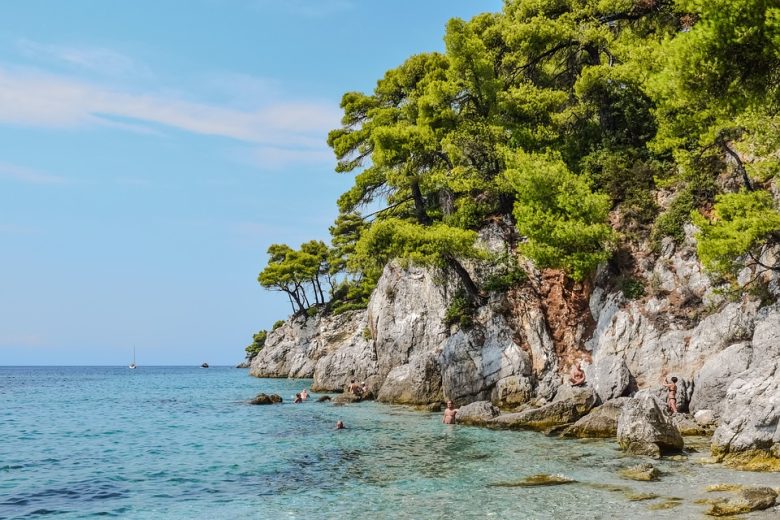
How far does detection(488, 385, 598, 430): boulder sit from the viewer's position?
927 inches

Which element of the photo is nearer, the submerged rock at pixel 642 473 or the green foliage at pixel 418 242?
the submerged rock at pixel 642 473

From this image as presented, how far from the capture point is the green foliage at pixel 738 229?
65.5 ft

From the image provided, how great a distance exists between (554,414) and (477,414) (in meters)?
3.57

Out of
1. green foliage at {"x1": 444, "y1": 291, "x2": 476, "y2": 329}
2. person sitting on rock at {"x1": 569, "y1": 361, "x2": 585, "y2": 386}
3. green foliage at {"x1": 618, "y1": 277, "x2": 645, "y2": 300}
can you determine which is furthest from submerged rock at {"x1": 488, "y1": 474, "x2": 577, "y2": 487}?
green foliage at {"x1": 444, "y1": 291, "x2": 476, "y2": 329}

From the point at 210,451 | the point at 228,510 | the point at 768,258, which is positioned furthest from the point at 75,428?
the point at 768,258

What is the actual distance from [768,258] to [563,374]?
Result: 35.5 ft

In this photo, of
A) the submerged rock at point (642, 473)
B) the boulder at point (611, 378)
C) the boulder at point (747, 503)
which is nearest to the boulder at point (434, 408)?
the boulder at point (611, 378)

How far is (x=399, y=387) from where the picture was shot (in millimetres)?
36250

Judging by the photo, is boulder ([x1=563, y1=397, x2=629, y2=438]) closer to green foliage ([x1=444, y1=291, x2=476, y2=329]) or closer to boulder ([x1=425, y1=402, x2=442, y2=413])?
boulder ([x1=425, y1=402, x2=442, y2=413])

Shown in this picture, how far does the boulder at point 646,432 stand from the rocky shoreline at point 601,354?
41 millimetres

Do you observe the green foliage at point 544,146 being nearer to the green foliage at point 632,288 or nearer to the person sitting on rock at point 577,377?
the green foliage at point 632,288

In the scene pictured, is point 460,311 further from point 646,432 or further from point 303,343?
point 303,343

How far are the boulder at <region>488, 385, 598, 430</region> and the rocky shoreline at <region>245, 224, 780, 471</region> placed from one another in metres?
0.06

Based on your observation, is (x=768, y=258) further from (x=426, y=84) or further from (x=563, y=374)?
(x=426, y=84)
